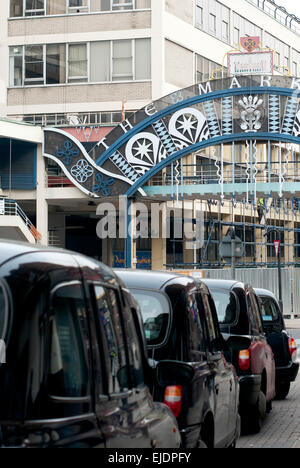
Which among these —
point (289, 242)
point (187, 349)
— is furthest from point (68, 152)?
point (187, 349)

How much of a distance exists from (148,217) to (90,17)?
1006 centimetres

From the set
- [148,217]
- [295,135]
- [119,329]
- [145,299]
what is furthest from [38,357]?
[148,217]

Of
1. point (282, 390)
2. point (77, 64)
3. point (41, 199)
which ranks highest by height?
point (77, 64)

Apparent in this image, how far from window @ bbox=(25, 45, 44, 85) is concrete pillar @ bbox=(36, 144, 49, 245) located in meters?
6.66

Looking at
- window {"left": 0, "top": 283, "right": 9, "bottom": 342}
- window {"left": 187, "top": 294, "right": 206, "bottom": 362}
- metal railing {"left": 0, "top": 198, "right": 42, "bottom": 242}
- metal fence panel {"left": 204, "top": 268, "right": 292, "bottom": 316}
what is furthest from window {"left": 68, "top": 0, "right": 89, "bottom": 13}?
window {"left": 0, "top": 283, "right": 9, "bottom": 342}

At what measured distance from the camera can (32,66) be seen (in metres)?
43.1

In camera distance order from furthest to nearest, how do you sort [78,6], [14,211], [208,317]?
1. [78,6]
2. [14,211]
3. [208,317]

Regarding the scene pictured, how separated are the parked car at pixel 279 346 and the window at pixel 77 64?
30207mm

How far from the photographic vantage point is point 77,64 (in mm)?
42562

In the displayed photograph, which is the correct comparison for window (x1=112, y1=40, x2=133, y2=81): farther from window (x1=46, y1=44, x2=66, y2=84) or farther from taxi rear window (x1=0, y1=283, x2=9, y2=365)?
taxi rear window (x1=0, y1=283, x2=9, y2=365)

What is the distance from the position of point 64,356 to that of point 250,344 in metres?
6.71

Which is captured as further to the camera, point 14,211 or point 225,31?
point 225,31

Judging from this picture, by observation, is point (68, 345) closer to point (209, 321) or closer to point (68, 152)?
point (209, 321)

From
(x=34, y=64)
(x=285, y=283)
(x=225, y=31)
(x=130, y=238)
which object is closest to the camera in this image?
(x=285, y=283)
